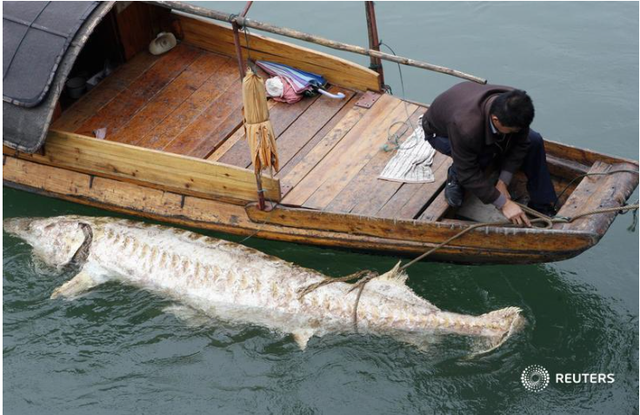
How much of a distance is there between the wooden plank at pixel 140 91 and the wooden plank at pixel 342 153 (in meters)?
2.34

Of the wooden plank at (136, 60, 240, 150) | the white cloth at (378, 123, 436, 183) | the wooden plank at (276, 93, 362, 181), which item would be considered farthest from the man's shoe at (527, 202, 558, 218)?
the wooden plank at (136, 60, 240, 150)

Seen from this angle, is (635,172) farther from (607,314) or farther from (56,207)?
(56,207)

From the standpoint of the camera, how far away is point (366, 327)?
807 centimetres

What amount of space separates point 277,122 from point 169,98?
1.36m

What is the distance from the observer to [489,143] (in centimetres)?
764

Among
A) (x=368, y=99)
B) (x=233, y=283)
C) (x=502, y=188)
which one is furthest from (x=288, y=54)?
(x=502, y=188)

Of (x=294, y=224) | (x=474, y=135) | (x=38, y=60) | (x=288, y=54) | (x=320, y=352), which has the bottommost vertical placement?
(x=320, y=352)

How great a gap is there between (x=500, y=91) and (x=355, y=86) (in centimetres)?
256

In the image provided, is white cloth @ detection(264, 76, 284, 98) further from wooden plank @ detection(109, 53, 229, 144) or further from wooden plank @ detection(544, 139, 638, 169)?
wooden plank @ detection(544, 139, 638, 169)

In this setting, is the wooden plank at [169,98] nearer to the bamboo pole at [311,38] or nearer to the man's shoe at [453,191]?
the bamboo pole at [311,38]

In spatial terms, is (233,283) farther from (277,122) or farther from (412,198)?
(277,122)

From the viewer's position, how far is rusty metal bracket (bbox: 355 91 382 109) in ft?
31.9

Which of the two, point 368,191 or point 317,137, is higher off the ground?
point 317,137

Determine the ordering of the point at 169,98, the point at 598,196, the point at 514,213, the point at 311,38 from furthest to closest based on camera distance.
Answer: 1. the point at 169,98
2. the point at 598,196
3. the point at 514,213
4. the point at 311,38
